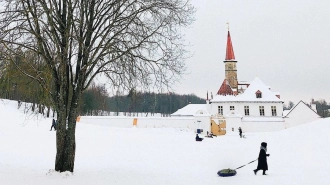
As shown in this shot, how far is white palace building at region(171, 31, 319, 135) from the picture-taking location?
127 ft

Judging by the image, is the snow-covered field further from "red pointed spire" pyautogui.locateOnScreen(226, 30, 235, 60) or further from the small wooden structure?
"red pointed spire" pyautogui.locateOnScreen(226, 30, 235, 60)

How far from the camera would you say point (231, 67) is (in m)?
55.3

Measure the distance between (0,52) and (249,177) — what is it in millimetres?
9814

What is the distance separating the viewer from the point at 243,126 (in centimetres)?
3950

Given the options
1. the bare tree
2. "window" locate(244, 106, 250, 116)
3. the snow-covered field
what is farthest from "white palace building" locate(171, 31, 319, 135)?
the bare tree

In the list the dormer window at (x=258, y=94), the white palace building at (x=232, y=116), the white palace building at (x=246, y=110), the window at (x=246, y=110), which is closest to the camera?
the white palace building at (x=232, y=116)

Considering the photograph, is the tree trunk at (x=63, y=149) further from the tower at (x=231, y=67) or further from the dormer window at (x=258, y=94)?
the tower at (x=231, y=67)

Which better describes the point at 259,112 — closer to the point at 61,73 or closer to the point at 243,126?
the point at 243,126

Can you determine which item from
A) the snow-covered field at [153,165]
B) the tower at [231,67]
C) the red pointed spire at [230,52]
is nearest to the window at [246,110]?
the tower at [231,67]

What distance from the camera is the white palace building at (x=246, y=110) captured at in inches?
1528

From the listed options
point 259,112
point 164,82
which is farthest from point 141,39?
point 259,112

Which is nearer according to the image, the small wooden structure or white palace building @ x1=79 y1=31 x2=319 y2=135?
white palace building @ x1=79 y1=31 x2=319 y2=135

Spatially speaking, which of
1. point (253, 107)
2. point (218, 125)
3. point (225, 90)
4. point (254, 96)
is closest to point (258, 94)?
point (254, 96)

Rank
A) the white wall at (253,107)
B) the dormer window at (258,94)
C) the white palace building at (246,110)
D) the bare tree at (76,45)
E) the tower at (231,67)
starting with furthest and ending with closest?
the tower at (231,67) → the dormer window at (258,94) → the white wall at (253,107) → the white palace building at (246,110) → the bare tree at (76,45)
